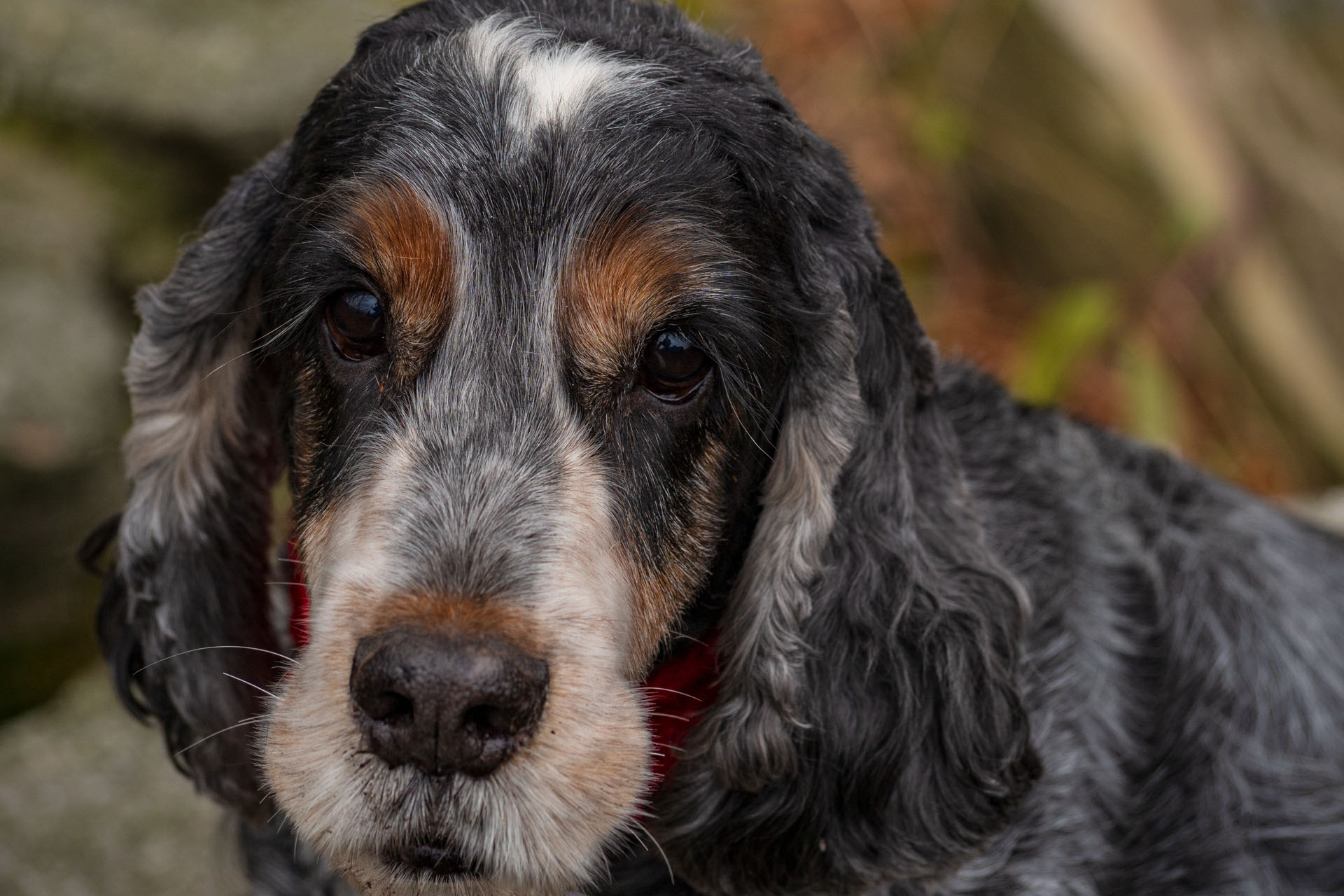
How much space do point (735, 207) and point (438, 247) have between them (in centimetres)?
71

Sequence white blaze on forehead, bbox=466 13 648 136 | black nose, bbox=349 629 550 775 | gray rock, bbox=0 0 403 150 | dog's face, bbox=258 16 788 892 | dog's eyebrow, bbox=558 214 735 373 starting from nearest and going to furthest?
black nose, bbox=349 629 550 775, dog's face, bbox=258 16 788 892, dog's eyebrow, bbox=558 214 735 373, white blaze on forehead, bbox=466 13 648 136, gray rock, bbox=0 0 403 150

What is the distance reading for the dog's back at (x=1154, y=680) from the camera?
394cm

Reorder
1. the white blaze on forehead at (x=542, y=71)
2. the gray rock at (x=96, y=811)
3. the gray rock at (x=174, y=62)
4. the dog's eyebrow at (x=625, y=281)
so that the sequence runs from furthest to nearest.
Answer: the gray rock at (x=174, y=62)
the gray rock at (x=96, y=811)
the white blaze on forehead at (x=542, y=71)
the dog's eyebrow at (x=625, y=281)

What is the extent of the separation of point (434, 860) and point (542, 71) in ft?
5.94

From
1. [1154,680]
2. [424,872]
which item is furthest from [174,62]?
[1154,680]

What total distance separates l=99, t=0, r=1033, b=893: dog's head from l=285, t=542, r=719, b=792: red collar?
73 mm

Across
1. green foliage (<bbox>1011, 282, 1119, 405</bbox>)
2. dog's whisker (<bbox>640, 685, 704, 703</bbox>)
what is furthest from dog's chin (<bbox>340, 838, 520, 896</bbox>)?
green foliage (<bbox>1011, 282, 1119, 405</bbox>)

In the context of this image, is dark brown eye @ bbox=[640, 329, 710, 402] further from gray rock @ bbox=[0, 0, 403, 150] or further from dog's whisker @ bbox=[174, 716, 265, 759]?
gray rock @ bbox=[0, 0, 403, 150]

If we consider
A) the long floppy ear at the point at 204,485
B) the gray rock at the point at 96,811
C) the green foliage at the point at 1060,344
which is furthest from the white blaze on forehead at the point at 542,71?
the green foliage at the point at 1060,344

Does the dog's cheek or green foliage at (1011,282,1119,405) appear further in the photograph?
green foliage at (1011,282,1119,405)

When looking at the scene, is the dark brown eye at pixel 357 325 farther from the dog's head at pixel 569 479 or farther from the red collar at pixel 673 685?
the red collar at pixel 673 685

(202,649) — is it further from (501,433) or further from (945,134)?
(945,134)

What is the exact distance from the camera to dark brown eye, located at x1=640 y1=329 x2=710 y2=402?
3186 millimetres

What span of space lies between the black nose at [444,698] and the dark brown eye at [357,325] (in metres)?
0.84
